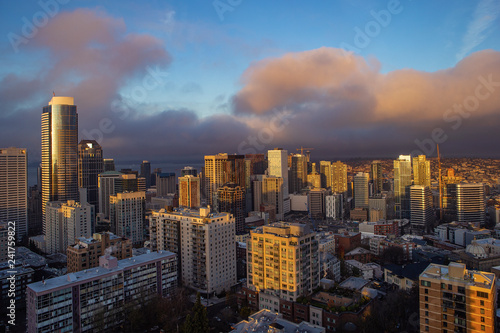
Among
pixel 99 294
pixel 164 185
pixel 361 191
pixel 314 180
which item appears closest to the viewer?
pixel 99 294

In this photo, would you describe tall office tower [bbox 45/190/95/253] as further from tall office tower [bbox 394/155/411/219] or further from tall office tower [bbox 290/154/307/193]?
tall office tower [bbox 290/154/307/193]

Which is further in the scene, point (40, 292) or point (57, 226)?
point (57, 226)

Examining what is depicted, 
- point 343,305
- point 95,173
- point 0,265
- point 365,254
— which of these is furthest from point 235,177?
point 343,305

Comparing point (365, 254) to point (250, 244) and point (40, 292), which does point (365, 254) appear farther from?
point (40, 292)

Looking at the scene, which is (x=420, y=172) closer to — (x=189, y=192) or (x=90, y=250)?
(x=189, y=192)

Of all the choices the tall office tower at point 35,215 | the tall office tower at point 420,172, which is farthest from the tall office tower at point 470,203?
the tall office tower at point 35,215

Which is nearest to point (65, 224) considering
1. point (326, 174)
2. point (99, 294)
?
point (99, 294)

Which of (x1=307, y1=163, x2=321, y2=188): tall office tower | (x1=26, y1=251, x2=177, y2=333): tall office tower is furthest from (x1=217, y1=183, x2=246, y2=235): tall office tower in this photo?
(x1=307, y1=163, x2=321, y2=188): tall office tower
